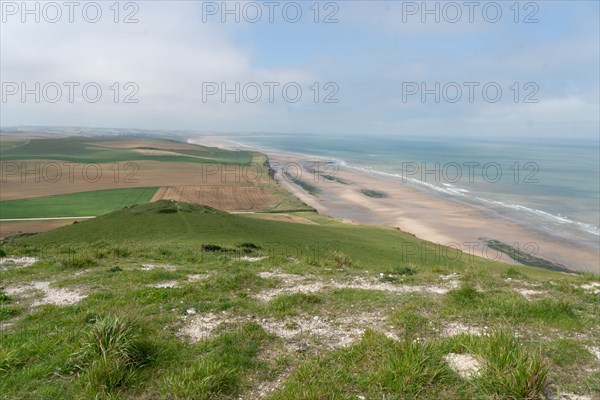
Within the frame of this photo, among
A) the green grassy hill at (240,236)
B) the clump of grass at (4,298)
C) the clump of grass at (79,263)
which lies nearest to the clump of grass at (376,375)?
the clump of grass at (4,298)

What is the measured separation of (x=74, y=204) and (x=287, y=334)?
236 ft

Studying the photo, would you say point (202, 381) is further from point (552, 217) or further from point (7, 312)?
point (552, 217)

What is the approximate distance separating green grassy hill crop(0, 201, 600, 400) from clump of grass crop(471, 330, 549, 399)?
21 millimetres

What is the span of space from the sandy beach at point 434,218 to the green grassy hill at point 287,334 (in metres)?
25.1

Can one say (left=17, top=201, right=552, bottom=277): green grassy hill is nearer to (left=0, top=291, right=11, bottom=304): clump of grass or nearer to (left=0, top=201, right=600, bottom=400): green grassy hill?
(left=0, top=201, right=600, bottom=400): green grassy hill

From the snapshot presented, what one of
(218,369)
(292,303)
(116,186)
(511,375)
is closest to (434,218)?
(292,303)

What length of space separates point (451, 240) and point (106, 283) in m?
47.5

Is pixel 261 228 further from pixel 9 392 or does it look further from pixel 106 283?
pixel 9 392

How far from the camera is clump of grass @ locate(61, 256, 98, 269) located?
47.2 feet

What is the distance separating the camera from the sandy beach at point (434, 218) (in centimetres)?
4378

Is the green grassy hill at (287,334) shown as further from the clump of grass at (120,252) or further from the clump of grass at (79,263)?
the clump of grass at (120,252)

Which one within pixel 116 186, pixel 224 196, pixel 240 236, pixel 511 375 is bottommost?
pixel 240 236

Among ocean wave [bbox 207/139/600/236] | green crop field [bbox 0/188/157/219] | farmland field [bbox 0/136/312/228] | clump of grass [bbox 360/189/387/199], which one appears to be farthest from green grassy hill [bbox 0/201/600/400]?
clump of grass [bbox 360/189/387/199]

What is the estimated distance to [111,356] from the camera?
19.8 feet
